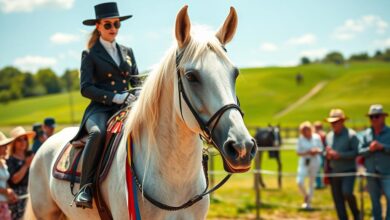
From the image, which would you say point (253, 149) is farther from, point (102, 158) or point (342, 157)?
point (342, 157)

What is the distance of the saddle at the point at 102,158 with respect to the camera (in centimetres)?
402

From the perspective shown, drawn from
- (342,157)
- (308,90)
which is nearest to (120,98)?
(342,157)

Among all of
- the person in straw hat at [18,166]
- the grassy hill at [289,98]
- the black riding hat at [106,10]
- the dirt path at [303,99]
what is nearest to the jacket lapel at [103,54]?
the black riding hat at [106,10]

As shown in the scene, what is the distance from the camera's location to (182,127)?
3.46 metres

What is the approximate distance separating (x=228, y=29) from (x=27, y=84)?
4785 inches

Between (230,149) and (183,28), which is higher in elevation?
(183,28)

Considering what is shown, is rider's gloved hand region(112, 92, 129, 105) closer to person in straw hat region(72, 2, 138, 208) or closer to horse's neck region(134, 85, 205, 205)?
person in straw hat region(72, 2, 138, 208)

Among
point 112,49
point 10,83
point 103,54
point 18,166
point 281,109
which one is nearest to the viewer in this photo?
point 103,54

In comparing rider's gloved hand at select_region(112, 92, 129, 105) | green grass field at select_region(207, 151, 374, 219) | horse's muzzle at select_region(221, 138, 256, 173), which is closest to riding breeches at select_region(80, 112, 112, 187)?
rider's gloved hand at select_region(112, 92, 129, 105)

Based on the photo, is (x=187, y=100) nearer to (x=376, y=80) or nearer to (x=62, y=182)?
(x=62, y=182)

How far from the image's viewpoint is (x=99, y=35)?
15.6 feet

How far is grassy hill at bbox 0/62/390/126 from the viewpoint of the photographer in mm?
61094

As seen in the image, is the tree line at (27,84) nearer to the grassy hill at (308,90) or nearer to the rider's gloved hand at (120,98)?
the grassy hill at (308,90)

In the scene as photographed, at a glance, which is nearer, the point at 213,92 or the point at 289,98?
the point at 213,92
